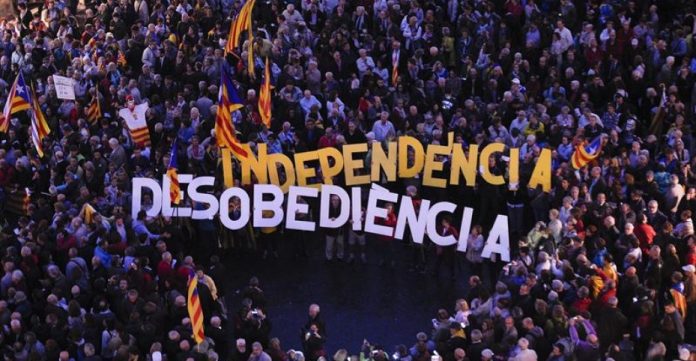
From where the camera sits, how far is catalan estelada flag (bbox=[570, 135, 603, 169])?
2473 cm

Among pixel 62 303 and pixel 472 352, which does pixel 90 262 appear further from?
pixel 472 352

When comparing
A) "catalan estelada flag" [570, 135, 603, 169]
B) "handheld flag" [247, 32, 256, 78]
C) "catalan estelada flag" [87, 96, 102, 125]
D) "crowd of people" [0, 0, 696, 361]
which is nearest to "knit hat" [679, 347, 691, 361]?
"crowd of people" [0, 0, 696, 361]

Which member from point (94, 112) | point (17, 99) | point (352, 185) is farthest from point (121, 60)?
point (352, 185)

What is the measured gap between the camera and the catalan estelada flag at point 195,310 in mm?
20547

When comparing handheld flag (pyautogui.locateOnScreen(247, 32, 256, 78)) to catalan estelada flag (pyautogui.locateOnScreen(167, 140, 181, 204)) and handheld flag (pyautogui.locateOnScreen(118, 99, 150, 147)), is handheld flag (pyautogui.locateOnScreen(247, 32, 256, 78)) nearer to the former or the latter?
handheld flag (pyautogui.locateOnScreen(118, 99, 150, 147))

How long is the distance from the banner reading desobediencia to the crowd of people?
0.25 meters

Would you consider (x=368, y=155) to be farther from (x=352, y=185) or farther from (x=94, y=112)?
(x=94, y=112)

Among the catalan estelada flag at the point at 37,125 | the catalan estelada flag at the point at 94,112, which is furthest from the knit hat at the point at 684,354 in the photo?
the catalan estelada flag at the point at 94,112

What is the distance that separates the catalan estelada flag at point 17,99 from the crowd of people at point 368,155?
87 cm

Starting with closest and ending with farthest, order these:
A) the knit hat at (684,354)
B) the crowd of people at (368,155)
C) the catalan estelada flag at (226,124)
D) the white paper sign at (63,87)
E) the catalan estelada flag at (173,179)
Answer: the knit hat at (684,354)
the crowd of people at (368,155)
the catalan estelada flag at (173,179)
the catalan estelada flag at (226,124)
the white paper sign at (63,87)

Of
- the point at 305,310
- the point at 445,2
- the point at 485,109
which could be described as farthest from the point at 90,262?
the point at 445,2

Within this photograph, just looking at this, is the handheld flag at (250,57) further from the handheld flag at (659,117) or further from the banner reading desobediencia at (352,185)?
the handheld flag at (659,117)

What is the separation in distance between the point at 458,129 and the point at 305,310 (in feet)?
15.2

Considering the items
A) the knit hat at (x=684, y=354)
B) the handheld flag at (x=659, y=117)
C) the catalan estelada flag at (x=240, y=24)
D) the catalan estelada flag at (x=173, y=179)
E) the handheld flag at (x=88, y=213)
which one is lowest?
the knit hat at (x=684, y=354)
